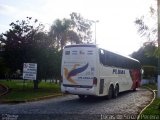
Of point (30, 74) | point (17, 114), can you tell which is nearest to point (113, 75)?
point (30, 74)

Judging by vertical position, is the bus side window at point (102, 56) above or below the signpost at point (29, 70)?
above

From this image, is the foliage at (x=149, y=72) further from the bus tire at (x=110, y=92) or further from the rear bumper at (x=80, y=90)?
the rear bumper at (x=80, y=90)

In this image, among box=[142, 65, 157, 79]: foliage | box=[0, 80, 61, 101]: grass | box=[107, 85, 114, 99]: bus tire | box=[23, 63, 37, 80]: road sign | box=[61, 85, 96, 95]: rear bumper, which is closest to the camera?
box=[61, 85, 96, 95]: rear bumper

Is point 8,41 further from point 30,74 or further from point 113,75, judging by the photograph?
point 113,75

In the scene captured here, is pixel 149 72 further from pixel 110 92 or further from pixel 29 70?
pixel 110 92

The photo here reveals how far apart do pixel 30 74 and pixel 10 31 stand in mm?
6726

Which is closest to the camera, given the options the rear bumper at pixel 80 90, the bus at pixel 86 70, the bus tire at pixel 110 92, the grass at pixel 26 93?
the rear bumper at pixel 80 90

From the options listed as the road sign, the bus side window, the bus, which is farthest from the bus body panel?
the road sign

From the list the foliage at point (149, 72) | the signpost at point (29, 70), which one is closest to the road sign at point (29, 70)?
the signpost at point (29, 70)

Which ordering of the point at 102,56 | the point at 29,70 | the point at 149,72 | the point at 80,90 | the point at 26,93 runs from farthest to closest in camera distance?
1. the point at 149,72
2. the point at 29,70
3. the point at 26,93
4. the point at 102,56
5. the point at 80,90

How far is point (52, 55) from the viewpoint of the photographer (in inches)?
1206

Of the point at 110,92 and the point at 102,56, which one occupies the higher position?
the point at 102,56

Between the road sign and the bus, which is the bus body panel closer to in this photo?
the bus

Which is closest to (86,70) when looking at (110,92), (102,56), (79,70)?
(79,70)
